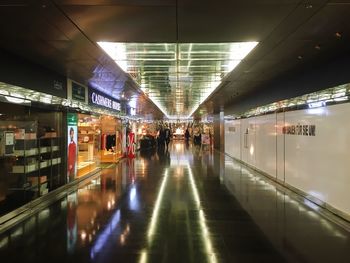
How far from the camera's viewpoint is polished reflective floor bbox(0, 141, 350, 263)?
4.30 metres

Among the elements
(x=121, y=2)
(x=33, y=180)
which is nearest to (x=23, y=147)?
(x=33, y=180)

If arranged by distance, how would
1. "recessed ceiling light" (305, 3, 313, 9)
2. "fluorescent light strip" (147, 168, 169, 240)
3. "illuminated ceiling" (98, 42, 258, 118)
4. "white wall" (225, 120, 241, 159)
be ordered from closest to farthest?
1. "recessed ceiling light" (305, 3, 313, 9)
2. "fluorescent light strip" (147, 168, 169, 240)
3. "illuminated ceiling" (98, 42, 258, 118)
4. "white wall" (225, 120, 241, 159)

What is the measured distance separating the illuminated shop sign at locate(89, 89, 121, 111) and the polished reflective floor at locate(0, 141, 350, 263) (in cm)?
409

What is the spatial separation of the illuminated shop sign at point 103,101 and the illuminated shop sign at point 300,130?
6.45m

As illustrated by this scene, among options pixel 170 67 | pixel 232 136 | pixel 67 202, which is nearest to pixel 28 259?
pixel 67 202

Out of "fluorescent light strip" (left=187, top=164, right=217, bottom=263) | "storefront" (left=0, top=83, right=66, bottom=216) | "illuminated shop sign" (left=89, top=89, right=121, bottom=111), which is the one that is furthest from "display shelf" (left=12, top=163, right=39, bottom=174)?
"illuminated shop sign" (left=89, top=89, right=121, bottom=111)

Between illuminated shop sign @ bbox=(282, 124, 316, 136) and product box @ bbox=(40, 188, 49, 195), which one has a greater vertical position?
illuminated shop sign @ bbox=(282, 124, 316, 136)

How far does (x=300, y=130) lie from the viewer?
324 inches

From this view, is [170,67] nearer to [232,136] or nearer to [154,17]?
[154,17]

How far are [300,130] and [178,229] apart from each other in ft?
14.5

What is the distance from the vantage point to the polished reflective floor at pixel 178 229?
4.30 m

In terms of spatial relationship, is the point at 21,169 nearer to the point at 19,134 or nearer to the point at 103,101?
the point at 19,134

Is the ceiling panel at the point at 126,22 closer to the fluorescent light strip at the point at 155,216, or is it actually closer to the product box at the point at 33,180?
the fluorescent light strip at the point at 155,216

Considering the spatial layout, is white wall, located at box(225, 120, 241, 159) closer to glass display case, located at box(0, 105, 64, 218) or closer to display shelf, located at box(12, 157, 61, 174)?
display shelf, located at box(12, 157, 61, 174)
